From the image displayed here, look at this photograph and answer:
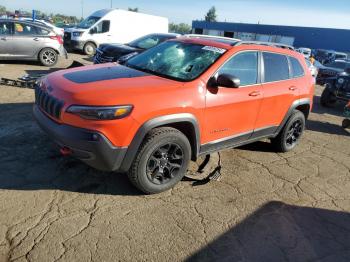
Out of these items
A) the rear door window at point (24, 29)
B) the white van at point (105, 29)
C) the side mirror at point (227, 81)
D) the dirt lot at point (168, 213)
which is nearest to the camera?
the dirt lot at point (168, 213)

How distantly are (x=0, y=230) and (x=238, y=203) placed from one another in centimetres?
251

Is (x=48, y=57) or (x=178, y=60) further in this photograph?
(x=48, y=57)

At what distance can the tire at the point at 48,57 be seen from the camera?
1193 centimetres

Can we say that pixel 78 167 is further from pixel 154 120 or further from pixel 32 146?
pixel 154 120

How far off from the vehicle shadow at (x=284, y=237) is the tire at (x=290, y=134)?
1710 mm

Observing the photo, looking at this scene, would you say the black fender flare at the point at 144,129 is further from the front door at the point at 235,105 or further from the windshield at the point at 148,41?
the windshield at the point at 148,41

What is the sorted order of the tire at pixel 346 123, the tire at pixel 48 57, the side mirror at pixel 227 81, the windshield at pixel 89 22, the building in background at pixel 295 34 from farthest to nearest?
the building in background at pixel 295 34
the windshield at pixel 89 22
the tire at pixel 48 57
the tire at pixel 346 123
the side mirror at pixel 227 81

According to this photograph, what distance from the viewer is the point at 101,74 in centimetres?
409

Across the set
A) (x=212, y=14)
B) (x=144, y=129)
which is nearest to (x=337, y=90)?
(x=144, y=129)

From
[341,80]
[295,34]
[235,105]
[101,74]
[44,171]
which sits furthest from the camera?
[295,34]

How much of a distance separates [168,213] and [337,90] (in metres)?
8.35

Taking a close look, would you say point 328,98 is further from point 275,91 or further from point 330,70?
point 330,70

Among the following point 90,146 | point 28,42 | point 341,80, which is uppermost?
point 28,42

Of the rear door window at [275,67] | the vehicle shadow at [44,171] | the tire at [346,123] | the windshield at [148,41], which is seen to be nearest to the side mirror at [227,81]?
the rear door window at [275,67]
